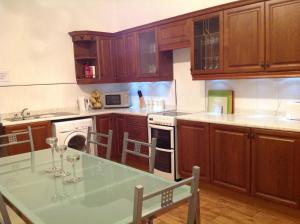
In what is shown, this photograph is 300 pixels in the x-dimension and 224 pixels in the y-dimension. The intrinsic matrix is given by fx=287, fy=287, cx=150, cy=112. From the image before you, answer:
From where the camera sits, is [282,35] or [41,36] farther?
[41,36]

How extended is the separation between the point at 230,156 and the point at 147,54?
200cm

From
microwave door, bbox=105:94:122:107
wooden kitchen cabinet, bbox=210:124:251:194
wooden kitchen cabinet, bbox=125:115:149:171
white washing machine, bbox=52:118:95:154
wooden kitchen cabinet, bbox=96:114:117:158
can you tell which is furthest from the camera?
microwave door, bbox=105:94:122:107

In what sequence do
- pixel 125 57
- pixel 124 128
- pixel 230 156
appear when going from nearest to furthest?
pixel 230 156, pixel 124 128, pixel 125 57

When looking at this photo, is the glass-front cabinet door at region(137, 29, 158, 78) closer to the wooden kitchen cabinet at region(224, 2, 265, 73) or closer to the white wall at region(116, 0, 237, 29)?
the white wall at region(116, 0, 237, 29)

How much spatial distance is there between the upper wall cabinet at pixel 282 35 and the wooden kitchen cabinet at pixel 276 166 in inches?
25.7

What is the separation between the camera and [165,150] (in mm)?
3535

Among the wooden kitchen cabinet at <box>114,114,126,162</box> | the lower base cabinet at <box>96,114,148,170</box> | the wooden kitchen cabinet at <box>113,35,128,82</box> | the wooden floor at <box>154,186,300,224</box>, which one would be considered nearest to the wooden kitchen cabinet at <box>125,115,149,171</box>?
the lower base cabinet at <box>96,114,148,170</box>

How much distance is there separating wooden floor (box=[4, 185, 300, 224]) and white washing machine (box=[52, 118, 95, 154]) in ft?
5.86

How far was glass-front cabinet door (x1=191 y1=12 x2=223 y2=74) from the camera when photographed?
318cm

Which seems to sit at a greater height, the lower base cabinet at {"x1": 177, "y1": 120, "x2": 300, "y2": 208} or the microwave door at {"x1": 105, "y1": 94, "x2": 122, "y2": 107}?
the microwave door at {"x1": 105, "y1": 94, "x2": 122, "y2": 107}

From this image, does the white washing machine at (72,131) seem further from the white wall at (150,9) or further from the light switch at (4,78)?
the white wall at (150,9)

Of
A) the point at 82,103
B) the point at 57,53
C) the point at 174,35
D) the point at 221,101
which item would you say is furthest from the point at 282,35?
the point at 57,53

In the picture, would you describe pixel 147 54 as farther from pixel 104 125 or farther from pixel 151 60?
pixel 104 125

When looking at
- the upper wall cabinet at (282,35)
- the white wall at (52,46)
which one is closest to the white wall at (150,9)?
the white wall at (52,46)
